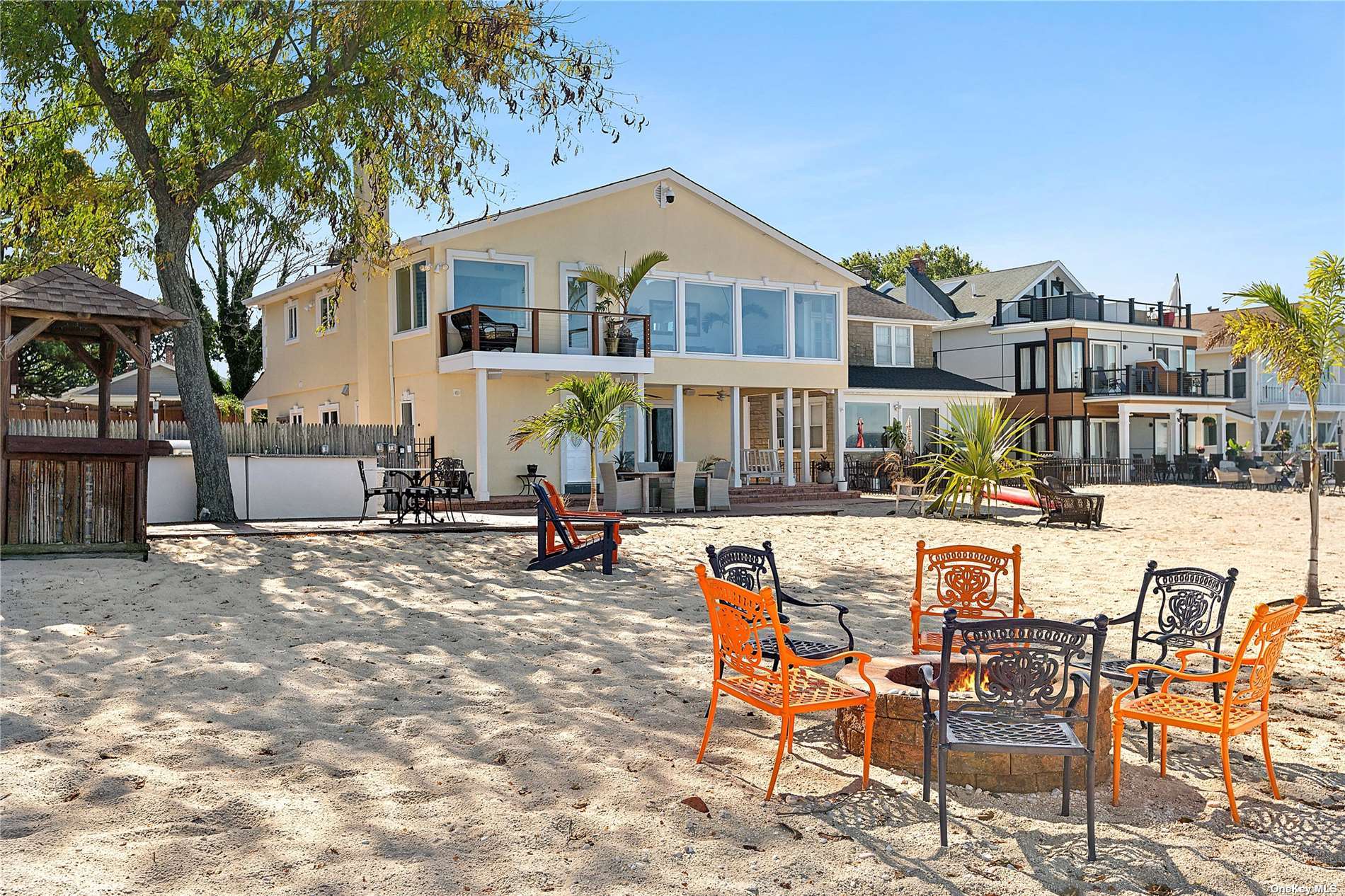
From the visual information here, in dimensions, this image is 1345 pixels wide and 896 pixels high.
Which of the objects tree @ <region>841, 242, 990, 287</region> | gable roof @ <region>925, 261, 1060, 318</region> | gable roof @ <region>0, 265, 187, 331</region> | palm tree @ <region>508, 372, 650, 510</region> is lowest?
palm tree @ <region>508, 372, 650, 510</region>

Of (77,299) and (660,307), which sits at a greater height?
(660,307)

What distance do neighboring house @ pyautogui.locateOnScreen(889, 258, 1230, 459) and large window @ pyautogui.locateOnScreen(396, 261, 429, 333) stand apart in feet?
66.8

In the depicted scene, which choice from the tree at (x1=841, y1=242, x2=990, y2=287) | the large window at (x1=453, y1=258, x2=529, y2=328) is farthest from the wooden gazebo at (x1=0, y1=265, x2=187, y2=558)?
the tree at (x1=841, y1=242, x2=990, y2=287)

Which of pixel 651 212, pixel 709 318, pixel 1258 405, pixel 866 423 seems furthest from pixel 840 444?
pixel 1258 405

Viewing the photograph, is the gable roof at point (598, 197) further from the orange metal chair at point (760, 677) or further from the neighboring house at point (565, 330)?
the orange metal chair at point (760, 677)

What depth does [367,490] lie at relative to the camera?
16109mm

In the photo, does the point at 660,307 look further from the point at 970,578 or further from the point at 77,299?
the point at 970,578

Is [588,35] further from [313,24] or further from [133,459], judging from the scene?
[133,459]

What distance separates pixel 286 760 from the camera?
213 inches

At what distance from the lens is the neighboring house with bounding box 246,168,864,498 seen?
2277 centimetres

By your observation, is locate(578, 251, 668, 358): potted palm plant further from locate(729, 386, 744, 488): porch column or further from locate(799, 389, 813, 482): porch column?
locate(799, 389, 813, 482): porch column

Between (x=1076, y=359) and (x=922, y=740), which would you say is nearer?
(x=922, y=740)

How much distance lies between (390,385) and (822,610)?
16.8 metres

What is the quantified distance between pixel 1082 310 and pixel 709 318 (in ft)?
63.4
